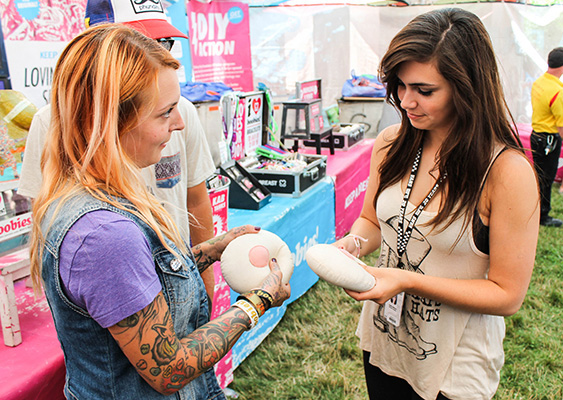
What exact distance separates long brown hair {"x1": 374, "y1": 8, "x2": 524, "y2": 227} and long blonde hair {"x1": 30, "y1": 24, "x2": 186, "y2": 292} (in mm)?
698

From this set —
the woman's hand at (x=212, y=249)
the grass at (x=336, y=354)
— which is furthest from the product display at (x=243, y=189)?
the woman's hand at (x=212, y=249)

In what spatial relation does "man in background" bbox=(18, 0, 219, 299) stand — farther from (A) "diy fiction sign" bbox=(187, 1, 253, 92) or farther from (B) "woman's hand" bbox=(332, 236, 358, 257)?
Result: (A) "diy fiction sign" bbox=(187, 1, 253, 92)

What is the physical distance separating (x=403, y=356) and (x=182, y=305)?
798 mm

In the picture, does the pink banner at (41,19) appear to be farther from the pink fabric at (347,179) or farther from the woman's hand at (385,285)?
the pink fabric at (347,179)

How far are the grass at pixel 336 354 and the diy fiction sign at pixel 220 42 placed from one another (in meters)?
2.75

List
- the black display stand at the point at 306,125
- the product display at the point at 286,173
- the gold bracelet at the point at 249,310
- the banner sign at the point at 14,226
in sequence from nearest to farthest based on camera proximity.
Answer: the gold bracelet at the point at 249,310 < the banner sign at the point at 14,226 < the product display at the point at 286,173 < the black display stand at the point at 306,125

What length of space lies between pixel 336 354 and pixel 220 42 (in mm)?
3746

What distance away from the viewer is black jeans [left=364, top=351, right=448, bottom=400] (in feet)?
5.15

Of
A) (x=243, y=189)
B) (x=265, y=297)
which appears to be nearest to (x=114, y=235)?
(x=265, y=297)

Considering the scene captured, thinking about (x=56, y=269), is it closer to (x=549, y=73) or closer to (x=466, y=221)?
(x=466, y=221)

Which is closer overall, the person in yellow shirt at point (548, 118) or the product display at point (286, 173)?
the product display at point (286, 173)

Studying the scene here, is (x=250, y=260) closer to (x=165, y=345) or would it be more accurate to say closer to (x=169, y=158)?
(x=165, y=345)

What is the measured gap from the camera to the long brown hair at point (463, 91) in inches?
47.9

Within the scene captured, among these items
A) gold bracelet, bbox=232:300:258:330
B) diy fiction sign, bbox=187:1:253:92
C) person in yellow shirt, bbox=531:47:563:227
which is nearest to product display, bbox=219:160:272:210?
gold bracelet, bbox=232:300:258:330
